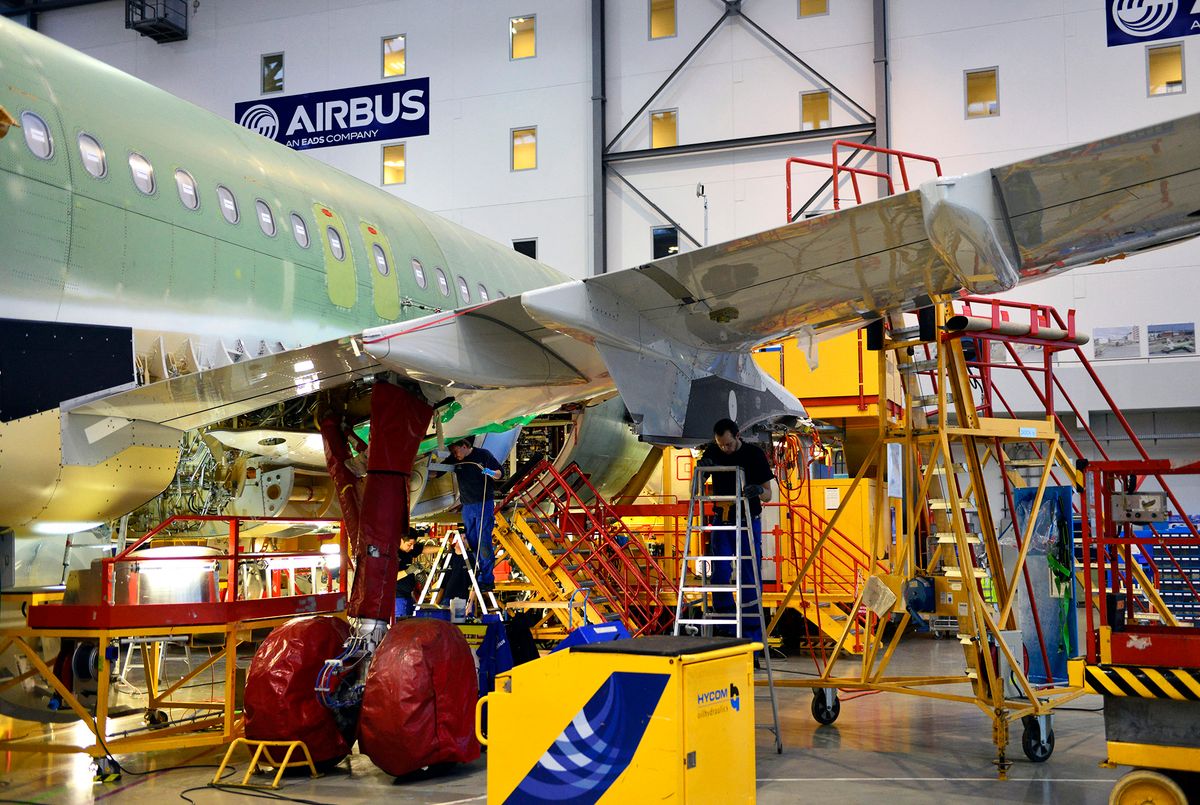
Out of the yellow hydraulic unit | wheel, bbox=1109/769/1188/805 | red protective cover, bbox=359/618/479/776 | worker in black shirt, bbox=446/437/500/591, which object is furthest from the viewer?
worker in black shirt, bbox=446/437/500/591

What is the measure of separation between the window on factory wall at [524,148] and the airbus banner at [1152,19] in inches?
464

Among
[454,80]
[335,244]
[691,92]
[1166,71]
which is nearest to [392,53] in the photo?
[454,80]

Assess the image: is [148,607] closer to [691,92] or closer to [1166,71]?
[691,92]

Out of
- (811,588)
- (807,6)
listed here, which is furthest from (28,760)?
(807,6)

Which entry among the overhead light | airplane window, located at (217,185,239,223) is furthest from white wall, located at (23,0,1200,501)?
the overhead light

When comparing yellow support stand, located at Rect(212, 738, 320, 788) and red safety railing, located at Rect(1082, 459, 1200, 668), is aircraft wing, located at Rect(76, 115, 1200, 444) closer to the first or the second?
red safety railing, located at Rect(1082, 459, 1200, 668)

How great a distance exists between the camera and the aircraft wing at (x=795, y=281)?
5.62 m

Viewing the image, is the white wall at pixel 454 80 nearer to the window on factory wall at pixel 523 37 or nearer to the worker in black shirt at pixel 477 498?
the window on factory wall at pixel 523 37

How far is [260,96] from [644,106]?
9230 mm

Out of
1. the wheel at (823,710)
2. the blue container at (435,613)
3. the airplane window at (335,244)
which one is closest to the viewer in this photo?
the wheel at (823,710)

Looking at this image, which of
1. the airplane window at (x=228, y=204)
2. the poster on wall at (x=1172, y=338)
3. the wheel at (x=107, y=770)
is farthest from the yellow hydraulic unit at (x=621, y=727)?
the poster on wall at (x=1172, y=338)

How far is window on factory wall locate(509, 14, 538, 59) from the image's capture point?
24781 millimetres

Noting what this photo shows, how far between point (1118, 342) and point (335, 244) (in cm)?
1648

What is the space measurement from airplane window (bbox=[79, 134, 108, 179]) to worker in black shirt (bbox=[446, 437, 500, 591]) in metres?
4.95
